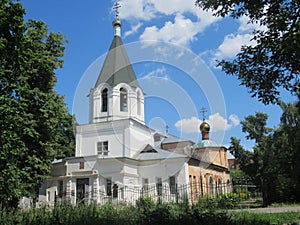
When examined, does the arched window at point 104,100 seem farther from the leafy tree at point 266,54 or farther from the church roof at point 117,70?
the leafy tree at point 266,54

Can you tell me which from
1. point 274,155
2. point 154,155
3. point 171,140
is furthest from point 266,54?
point 171,140

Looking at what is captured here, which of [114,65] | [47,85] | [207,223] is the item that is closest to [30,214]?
[207,223]

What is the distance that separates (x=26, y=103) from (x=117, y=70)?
11.2 metres

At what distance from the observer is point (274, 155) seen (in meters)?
31.2

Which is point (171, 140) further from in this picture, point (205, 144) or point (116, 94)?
point (116, 94)

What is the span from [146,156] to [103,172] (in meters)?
4.21

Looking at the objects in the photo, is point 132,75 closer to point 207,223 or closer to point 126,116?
point 126,116

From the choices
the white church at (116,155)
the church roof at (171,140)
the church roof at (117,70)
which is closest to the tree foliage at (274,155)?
the white church at (116,155)

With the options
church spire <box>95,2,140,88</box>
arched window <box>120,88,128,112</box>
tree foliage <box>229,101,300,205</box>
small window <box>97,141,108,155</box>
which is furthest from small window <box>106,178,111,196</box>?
tree foliage <box>229,101,300,205</box>

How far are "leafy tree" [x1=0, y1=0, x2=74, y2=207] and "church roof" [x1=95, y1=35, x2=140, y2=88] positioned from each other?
5.89 m

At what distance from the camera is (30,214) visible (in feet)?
34.3

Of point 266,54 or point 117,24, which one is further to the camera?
point 117,24

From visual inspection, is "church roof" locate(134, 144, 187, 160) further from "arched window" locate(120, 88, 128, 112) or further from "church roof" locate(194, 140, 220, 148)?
"church roof" locate(194, 140, 220, 148)

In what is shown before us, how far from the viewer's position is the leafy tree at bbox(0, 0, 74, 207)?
1515cm
